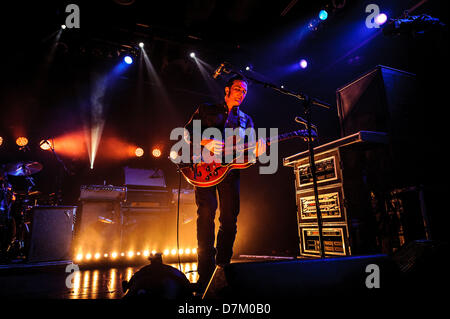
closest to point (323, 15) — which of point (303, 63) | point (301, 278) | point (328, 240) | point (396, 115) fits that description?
point (303, 63)

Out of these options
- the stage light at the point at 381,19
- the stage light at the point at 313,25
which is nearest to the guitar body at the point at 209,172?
the stage light at the point at 381,19

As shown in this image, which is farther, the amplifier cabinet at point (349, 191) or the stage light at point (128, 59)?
the stage light at point (128, 59)

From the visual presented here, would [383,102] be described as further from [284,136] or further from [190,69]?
[190,69]

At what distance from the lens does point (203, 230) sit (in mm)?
2293

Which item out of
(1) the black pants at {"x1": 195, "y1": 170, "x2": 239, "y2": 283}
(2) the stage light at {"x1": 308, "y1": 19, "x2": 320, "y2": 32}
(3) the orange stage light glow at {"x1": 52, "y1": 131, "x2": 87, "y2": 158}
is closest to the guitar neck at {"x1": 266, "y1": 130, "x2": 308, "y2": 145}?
(1) the black pants at {"x1": 195, "y1": 170, "x2": 239, "y2": 283}

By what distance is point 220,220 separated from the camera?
2.35 metres

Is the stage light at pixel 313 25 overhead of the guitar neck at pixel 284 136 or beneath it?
overhead

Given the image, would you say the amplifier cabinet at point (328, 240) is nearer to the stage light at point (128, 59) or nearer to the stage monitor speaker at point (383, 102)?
the stage monitor speaker at point (383, 102)

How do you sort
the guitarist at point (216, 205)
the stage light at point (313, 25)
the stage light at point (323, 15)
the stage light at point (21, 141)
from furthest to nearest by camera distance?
the stage light at point (21, 141), the stage light at point (313, 25), the stage light at point (323, 15), the guitarist at point (216, 205)

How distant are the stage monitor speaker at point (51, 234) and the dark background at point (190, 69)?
233 centimetres

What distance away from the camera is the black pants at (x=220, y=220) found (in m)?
2.24

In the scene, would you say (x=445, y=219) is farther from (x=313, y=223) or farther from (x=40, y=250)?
(x=40, y=250)

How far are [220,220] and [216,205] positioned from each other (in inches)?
5.3

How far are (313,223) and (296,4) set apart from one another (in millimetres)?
3847
